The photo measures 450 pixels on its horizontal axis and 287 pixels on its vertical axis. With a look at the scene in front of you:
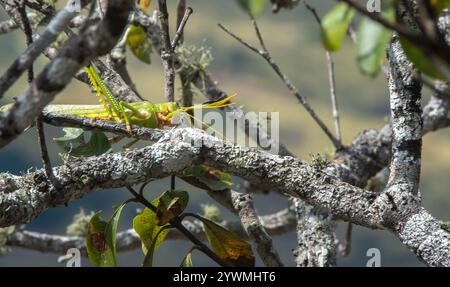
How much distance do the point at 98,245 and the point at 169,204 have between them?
18 centimetres

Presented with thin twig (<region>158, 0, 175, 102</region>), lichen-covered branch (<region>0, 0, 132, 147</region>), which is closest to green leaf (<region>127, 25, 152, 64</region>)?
thin twig (<region>158, 0, 175, 102</region>)

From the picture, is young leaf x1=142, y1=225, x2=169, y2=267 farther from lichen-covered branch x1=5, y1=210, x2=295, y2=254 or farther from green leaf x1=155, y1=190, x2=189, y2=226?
lichen-covered branch x1=5, y1=210, x2=295, y2=254

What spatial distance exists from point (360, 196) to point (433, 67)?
664 millimetres

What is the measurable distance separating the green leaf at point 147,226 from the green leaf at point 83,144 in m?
0.17

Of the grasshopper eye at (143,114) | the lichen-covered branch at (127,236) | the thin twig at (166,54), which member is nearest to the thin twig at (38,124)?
the grasshopper eye at (143,114)

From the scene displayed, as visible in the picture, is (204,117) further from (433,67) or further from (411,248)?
(433,67)

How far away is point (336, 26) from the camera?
0.64 meters

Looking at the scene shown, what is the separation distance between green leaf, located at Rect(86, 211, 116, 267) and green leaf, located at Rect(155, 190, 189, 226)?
0.13 metres

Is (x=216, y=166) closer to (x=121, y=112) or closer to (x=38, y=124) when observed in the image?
(x=121, y=112)

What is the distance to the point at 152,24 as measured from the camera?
7.36 feet

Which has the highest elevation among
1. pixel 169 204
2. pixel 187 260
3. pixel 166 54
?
pixel 166 54

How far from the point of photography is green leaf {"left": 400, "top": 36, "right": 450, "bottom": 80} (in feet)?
1.99

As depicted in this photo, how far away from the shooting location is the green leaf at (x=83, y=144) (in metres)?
1.39

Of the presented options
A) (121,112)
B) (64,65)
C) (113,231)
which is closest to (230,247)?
(113,231)
